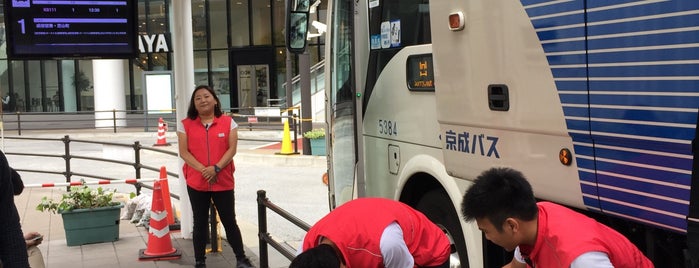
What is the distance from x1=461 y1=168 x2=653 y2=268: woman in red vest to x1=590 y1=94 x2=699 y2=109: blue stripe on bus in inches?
23.0

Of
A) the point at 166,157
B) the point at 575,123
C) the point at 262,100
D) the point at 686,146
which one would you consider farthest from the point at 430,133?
the point at 262,100

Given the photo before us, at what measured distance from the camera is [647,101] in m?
3.12

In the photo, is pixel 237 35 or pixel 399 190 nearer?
pixel 399 190

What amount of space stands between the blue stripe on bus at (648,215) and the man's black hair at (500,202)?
0.66 metres

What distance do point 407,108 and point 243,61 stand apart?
1303 inches

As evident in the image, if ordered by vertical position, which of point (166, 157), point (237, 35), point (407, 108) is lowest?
point (166, 157)

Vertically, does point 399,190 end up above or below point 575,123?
below

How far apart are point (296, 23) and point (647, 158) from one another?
14.1 ft

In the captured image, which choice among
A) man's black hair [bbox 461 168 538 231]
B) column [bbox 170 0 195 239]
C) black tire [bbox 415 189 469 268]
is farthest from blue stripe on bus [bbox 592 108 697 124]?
column [bbox 170 0 195 239]

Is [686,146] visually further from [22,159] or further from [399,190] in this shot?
[22,159]

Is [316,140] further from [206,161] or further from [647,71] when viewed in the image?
[647,71]

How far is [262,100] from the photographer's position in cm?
3762

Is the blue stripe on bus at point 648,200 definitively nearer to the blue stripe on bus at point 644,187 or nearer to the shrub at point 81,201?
the blue stripe on bus at point 644,187

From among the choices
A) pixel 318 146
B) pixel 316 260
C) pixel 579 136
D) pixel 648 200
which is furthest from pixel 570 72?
pixel 318 146
